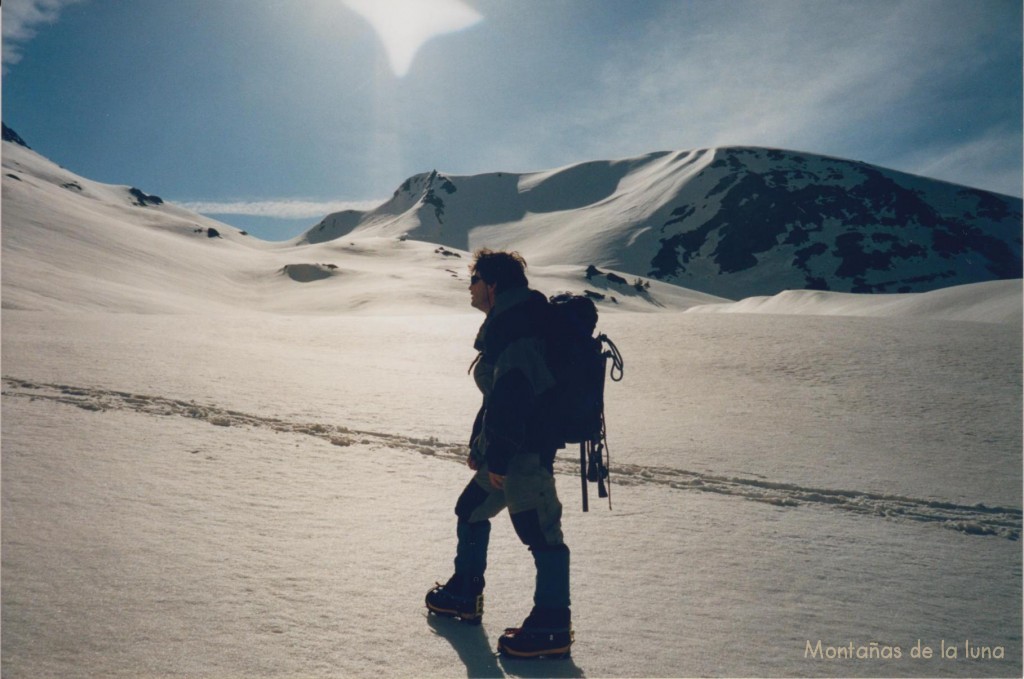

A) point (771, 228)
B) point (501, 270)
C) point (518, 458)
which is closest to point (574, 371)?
point (518, 458)

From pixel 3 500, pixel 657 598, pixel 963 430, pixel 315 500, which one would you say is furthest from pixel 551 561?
pixel 963 430

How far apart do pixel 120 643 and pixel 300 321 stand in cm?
2286

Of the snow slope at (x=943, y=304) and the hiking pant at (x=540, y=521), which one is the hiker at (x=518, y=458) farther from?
the snow slope at (x=943, y=304)

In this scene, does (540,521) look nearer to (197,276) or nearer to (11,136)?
(197,276)

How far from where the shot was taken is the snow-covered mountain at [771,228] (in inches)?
4638

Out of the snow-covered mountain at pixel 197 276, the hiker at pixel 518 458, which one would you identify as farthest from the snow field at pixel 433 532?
the snow-covered mountain at pixel 197 276

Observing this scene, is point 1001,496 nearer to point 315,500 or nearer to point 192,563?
point 315,500

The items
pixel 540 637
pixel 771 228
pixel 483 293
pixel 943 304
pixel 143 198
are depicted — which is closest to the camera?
pixel 540 637

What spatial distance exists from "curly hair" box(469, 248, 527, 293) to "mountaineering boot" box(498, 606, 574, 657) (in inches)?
75.4

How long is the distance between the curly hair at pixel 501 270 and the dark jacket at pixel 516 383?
9 cm

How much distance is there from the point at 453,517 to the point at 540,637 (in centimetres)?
227

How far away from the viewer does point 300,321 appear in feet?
81.3

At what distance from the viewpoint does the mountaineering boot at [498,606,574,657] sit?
3254mm

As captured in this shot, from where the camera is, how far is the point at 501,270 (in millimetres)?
3637
